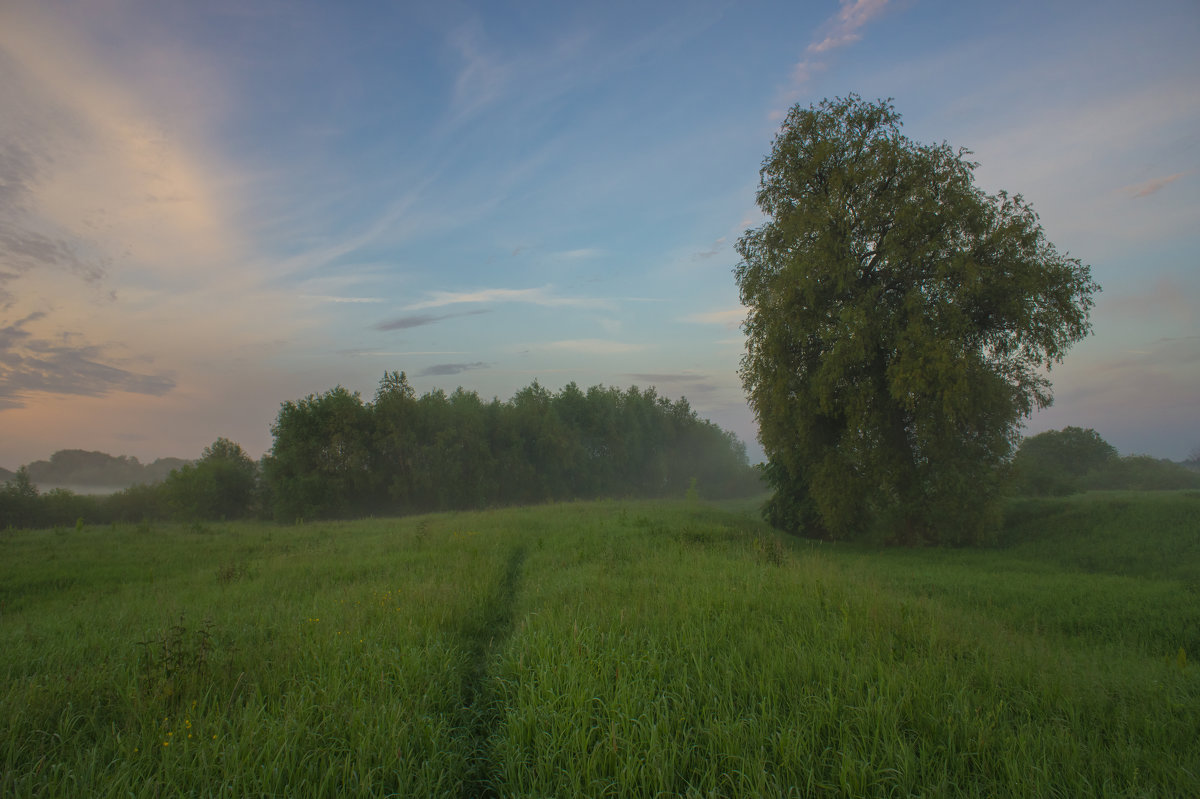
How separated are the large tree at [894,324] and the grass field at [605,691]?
7.87 meters

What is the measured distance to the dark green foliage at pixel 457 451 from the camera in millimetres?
38250

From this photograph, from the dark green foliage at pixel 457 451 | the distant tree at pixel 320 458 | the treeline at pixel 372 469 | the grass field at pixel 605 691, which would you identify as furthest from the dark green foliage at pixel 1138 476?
the distant tree at pixel 320 458

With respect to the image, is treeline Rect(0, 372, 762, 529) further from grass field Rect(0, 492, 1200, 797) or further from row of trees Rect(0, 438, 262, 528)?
grass field Rect(0, 492, 1200, 797)

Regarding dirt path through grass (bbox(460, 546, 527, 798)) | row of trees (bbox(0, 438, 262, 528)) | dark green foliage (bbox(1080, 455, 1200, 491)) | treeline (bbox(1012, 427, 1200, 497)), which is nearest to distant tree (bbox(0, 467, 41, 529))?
row of trees (bbox(0, 438, 262, 528))

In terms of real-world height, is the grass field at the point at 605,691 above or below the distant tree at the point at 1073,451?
below

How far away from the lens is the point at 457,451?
45.0 m

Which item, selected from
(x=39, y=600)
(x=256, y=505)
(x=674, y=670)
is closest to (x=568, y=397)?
(x=256, y=505)

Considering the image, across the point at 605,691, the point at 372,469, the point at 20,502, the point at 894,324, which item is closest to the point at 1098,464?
the point at 894,324

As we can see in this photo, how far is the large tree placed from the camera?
15.2 m

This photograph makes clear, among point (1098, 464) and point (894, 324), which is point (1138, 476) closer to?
point (1098, 464)

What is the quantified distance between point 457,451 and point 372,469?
7.21 meters

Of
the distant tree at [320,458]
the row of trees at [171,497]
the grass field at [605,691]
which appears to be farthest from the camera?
the distant tree at [320,458]

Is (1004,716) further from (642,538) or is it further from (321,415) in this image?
(321,415)

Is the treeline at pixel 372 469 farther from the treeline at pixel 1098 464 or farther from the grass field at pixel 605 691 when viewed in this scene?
the grass field at pixel 605 691
